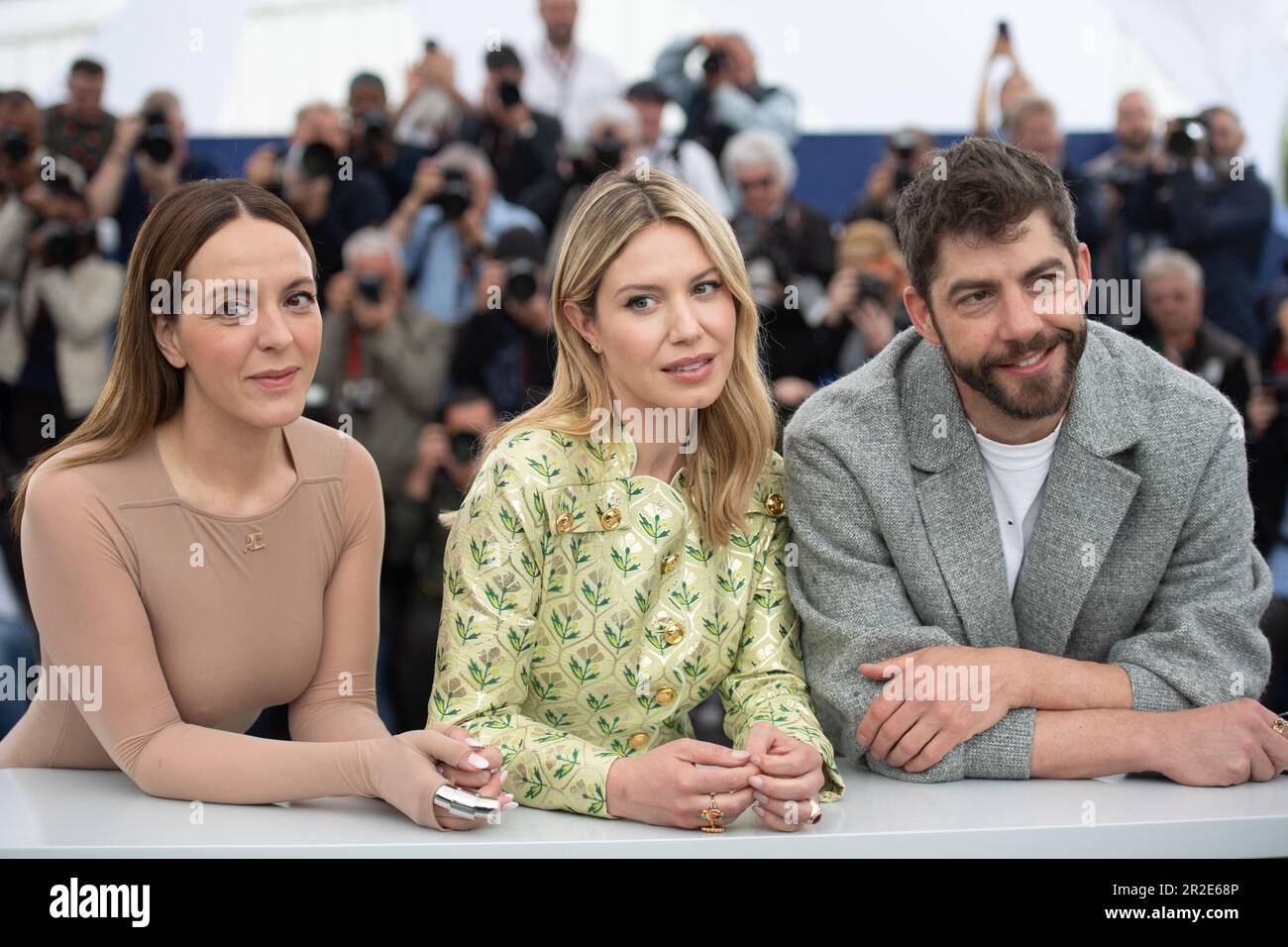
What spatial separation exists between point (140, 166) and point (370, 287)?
1132 mm

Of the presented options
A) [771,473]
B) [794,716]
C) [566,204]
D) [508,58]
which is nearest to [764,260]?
[566,204]

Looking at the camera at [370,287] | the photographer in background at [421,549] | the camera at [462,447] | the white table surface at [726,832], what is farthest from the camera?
the camera at [370,287]

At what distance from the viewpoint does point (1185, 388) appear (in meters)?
1.99

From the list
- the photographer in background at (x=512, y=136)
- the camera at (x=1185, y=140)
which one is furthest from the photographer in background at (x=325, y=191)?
the camera at (x=1185, y=140)

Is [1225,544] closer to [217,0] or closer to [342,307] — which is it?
[342,307]

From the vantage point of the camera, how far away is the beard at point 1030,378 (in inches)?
74.0

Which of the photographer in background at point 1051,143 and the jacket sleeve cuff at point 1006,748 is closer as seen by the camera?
the jacket sleeve cuff at point 1006,748

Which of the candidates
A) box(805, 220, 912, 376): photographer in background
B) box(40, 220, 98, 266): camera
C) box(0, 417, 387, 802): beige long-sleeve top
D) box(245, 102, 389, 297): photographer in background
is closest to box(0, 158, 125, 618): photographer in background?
box(40, 220, 98, 266): camera

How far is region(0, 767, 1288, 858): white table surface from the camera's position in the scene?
1.54 m

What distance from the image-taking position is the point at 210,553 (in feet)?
5.98

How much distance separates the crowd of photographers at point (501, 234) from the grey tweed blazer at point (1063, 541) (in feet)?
7.46

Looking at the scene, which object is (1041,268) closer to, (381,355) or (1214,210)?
(381,355)

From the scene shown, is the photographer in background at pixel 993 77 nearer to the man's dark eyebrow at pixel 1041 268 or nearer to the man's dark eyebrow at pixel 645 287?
the man's dark eyebrow at pixel 1041 268

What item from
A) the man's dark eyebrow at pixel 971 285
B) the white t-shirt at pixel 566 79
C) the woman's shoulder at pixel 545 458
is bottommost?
the woman's shoulder at pixel 545 458
